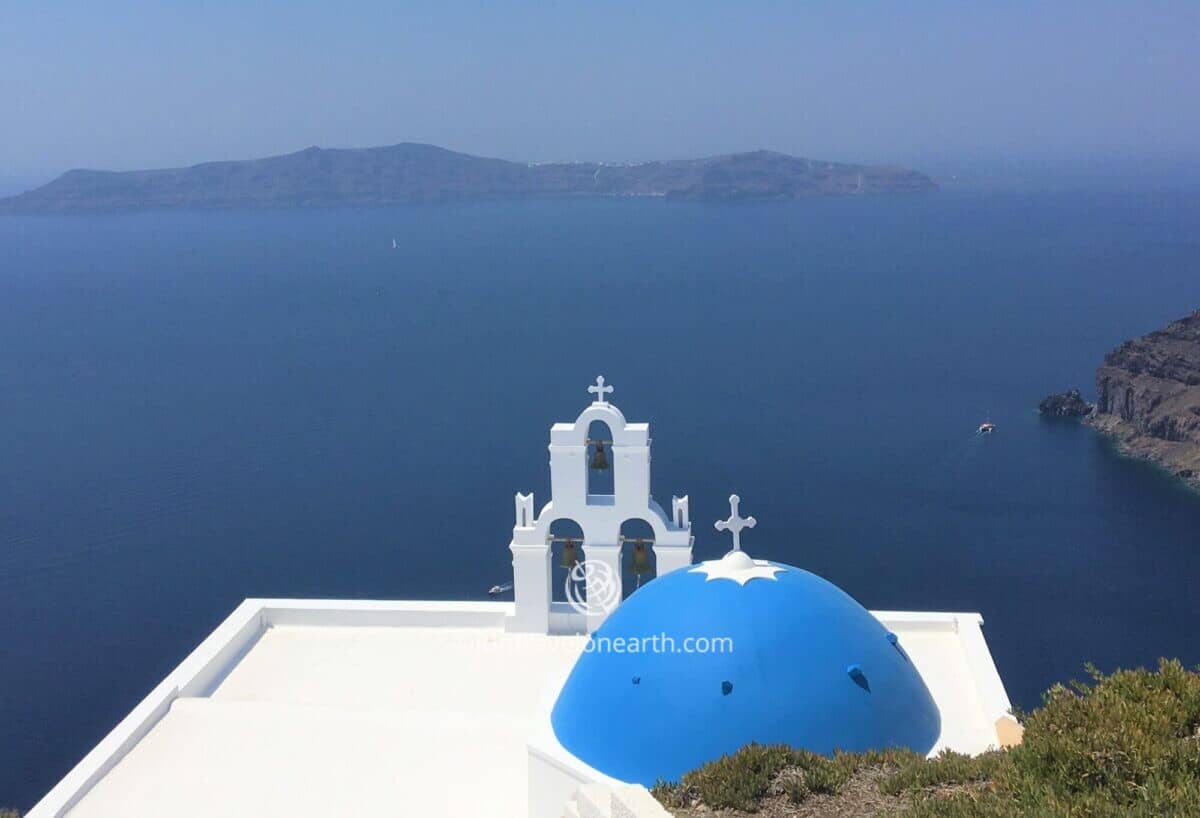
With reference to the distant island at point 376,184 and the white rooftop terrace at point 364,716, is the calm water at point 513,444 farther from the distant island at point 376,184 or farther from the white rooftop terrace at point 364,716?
the distant island at point 376,184

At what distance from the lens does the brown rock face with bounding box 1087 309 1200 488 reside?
161ft

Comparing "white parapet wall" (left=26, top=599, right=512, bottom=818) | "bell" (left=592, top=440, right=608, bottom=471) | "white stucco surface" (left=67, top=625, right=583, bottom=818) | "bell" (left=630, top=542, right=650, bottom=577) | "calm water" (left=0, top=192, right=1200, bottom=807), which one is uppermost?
"bell" (left=592, top=440, right=608, bottom=471)

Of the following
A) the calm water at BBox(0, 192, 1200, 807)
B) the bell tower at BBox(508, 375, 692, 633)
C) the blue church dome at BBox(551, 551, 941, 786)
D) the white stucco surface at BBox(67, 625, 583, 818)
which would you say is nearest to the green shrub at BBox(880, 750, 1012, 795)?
the blue church dome at BBox(551, 551, 941, 786)

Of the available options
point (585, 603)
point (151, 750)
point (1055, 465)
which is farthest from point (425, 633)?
point (1055, 465)

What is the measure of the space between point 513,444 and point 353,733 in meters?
33.3

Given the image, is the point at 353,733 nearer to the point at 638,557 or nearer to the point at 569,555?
the point at 569,555

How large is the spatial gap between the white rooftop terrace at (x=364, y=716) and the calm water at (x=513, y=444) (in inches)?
511

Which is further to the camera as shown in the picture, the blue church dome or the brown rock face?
the brown rock face

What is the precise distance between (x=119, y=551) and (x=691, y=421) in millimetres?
20614

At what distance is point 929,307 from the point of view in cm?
7856

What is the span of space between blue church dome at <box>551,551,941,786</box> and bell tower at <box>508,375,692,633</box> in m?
2.73

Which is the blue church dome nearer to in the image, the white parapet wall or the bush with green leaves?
the bush with green leaves

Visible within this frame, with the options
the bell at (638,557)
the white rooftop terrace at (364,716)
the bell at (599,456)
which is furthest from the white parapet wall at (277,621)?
the bell at (599,456)

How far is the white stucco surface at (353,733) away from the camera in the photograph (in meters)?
10.3
